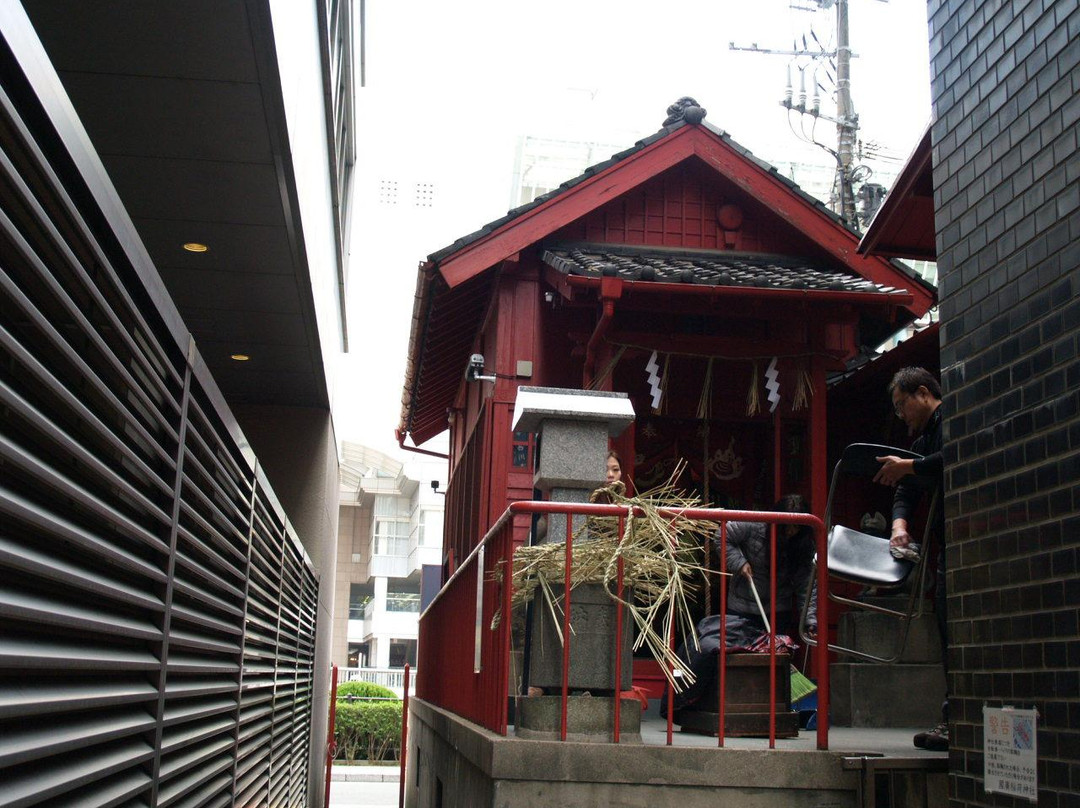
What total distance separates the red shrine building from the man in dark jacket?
158 inches

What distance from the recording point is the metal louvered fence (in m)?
2.10

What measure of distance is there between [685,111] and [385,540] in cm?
5005

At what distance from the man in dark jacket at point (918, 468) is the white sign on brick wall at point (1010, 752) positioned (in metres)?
0.86

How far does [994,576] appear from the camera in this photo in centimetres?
473

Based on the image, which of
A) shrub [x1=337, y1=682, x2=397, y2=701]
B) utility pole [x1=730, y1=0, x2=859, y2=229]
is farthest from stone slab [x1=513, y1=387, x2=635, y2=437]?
shrub [x1=337, y1=682, x2=397, y2=701]

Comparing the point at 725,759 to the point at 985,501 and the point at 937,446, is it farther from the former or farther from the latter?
the point at 937,446

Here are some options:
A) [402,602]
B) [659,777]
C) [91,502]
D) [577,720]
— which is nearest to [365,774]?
[577,720]

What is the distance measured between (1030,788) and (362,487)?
52929 mm

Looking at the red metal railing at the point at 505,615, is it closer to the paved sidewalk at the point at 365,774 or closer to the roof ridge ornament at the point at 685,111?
the roof ridge ornament at the point at 685,111

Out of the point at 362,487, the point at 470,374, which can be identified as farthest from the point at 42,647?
the point at 362,487

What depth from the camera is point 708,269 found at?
431 inches

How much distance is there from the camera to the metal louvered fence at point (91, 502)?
2.10 meters

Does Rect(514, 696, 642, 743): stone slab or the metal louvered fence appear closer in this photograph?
the metal louvered fence

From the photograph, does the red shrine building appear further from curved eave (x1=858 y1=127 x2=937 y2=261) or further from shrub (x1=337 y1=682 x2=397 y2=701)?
shrub (x1=337 y1=682 x2=397 y2=701)
